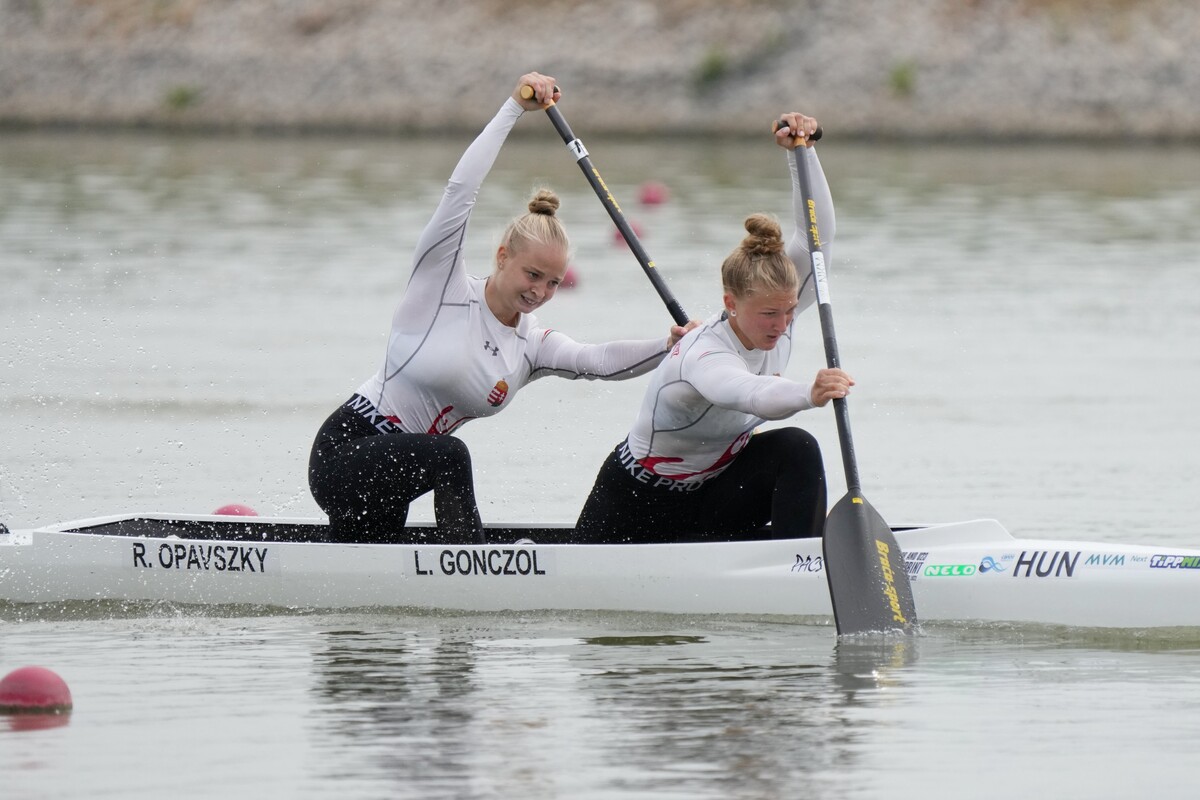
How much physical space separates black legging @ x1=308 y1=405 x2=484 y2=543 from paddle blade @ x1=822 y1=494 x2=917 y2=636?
4.37 feet

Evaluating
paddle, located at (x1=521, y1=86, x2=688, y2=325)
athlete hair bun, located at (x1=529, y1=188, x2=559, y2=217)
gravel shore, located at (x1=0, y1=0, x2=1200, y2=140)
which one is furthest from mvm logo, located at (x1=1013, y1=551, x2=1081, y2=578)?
gravel shore, located at (x1=0, y1=0, x2=1200, y2=140)

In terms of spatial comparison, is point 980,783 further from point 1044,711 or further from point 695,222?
point 695,222

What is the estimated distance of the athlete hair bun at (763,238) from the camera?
279 inches

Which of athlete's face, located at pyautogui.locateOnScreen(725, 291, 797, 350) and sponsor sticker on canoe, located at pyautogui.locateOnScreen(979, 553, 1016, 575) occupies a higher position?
athlete's face, located at pyautogui.locateOnScreen(725, 291, 797, 350)

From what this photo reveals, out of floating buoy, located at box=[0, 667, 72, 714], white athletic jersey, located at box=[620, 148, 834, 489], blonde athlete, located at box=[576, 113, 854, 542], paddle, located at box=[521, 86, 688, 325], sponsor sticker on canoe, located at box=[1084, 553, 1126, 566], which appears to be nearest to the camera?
floating buoy, located at box=[0, 667, 72, 714]

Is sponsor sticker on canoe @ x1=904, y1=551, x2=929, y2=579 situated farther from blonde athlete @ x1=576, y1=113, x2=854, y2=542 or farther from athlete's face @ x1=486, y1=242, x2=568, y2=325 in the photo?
athlete's face @ x1=486, y1=242, x2=568, y2=325

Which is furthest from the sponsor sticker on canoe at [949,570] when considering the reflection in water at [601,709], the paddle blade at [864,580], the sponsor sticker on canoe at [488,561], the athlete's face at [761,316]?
the sponsor sticker on canoe at [488,561]

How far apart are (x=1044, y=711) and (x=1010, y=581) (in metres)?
1.16

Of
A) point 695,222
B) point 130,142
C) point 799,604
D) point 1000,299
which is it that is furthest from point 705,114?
point 799,604

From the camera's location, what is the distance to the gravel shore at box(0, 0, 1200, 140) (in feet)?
109

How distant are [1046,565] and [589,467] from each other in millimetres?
4020

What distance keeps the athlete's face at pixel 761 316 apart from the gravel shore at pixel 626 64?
26683 millimetres

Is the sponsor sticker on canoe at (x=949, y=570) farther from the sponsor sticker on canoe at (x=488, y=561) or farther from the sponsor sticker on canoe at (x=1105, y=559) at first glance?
the sponsor sticker on canoe at (x=488, y=561)

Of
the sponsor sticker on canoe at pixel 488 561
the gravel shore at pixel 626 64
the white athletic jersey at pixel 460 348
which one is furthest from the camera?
the gravel shore at pixel 626 64
